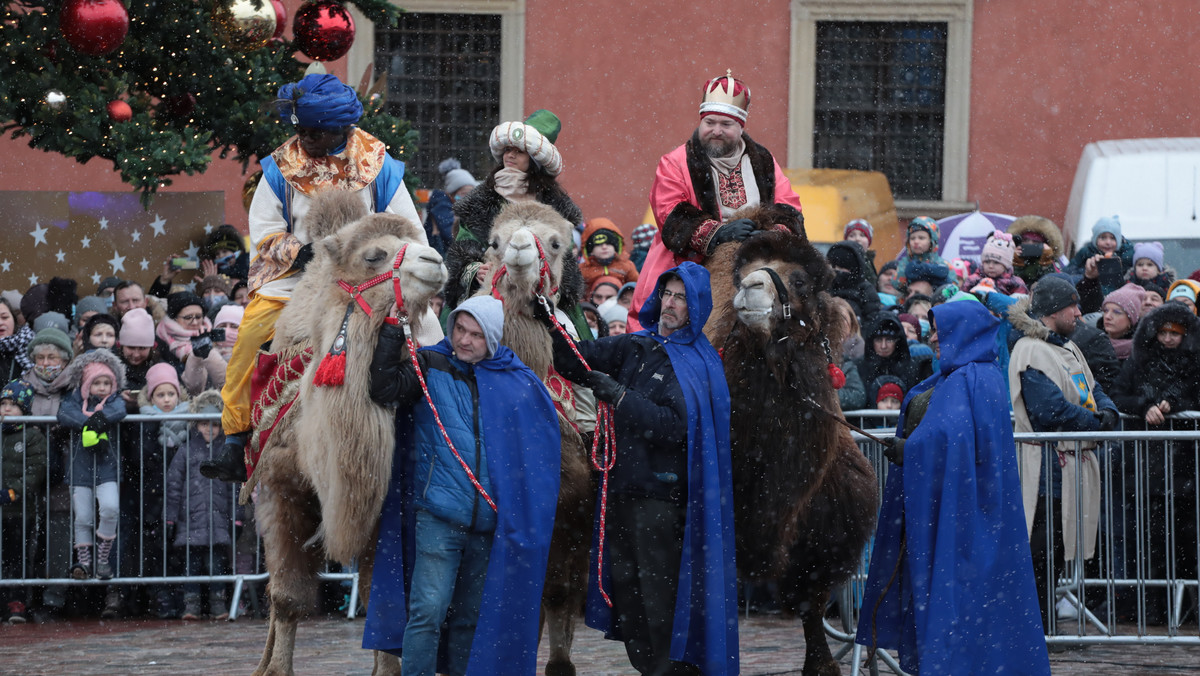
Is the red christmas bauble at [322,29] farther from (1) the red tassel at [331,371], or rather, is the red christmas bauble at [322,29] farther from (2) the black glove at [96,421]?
(1) the red tassel at [331,371]

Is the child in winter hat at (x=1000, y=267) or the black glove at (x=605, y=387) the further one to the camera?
the child in winter hat at (x=1000, y=267)

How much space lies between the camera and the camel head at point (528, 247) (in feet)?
20.9

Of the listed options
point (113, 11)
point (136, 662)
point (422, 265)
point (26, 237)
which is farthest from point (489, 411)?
point (26, 237)

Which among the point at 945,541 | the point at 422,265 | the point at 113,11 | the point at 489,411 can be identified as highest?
the point at 113,11

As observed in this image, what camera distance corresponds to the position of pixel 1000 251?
11.8 m

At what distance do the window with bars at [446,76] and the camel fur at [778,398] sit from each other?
14.1 metres

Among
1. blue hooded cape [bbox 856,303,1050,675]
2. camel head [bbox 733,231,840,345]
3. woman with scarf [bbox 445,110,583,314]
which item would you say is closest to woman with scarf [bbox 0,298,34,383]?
woman with scarf [bbox 445,110,583,314]

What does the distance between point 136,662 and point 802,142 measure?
13765 mm

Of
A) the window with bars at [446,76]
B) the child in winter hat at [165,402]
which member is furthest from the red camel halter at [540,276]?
the window with bars at [446,76]

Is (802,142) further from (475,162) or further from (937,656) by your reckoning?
(937,656)

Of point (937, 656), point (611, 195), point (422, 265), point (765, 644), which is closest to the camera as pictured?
point (422, 265)

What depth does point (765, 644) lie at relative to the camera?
8.67m

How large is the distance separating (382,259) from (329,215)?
54 cm

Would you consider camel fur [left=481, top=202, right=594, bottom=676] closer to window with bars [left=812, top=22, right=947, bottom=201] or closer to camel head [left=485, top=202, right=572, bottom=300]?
camel head [left=485, top=202, right=572, bottom=300]
